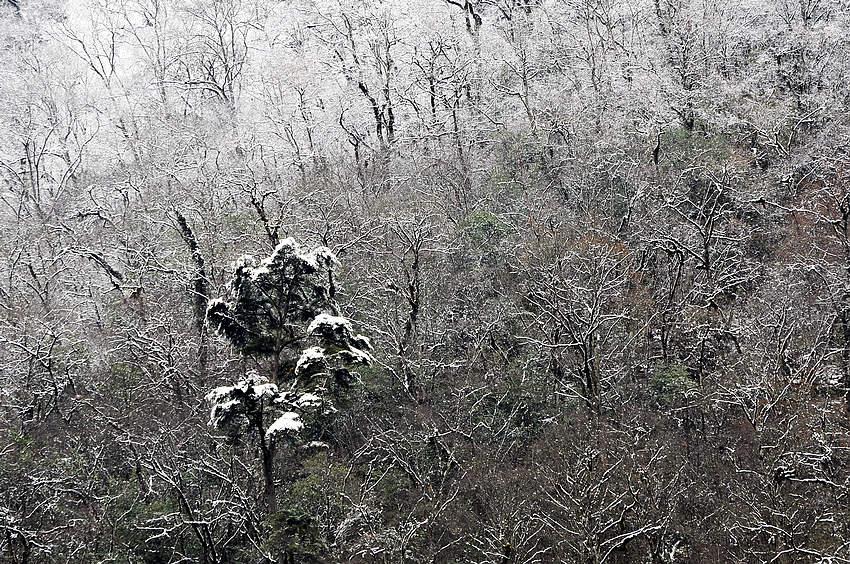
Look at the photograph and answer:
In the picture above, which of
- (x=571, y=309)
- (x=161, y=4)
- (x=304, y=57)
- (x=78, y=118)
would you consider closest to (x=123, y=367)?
(x=571, y=309)

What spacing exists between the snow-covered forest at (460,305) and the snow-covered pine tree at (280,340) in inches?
3.6

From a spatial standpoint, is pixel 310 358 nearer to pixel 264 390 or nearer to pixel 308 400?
pixel 308 400

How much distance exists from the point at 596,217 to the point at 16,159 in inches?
1197

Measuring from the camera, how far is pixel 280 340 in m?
16.4

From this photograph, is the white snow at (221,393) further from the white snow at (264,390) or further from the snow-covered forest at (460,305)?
the white snow at (264,390)

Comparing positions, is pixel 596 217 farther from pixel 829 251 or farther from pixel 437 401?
pixel 437 401

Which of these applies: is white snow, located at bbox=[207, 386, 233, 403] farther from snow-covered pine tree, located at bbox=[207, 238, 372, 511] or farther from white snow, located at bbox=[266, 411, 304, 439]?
white snow, located at bbox=[266, 411, 304, 439]

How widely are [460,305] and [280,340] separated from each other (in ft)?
27.0

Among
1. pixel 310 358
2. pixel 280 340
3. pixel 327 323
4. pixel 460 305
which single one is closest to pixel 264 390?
pixel 310 358

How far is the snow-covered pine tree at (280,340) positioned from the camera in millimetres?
14980

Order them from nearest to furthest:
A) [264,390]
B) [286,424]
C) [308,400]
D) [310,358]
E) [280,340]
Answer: [286,424], [264,390], [308,400], [310,358], [280,340]

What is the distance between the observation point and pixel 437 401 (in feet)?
69.5

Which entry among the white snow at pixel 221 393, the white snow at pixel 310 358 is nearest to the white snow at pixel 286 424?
the white snow at pixel 310 358

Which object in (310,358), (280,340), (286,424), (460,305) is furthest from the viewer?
(460,305)
